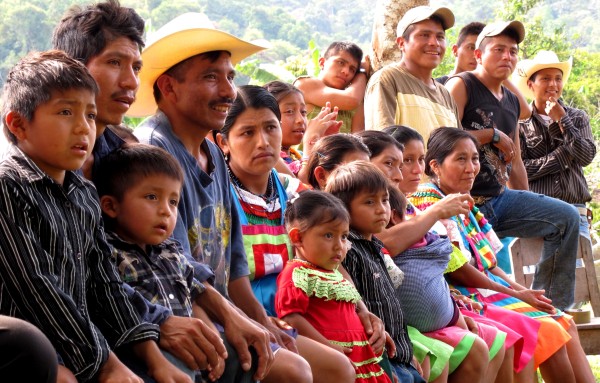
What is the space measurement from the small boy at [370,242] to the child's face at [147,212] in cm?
127

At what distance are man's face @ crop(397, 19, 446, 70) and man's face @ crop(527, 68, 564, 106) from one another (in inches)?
69.4

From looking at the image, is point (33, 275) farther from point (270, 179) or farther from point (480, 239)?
point (480, 239)

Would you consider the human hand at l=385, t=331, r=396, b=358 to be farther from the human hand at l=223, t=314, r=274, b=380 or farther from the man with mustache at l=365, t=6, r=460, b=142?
the man with mustache at l=365, t=6, r=460, b=142

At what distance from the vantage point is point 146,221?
9.44ft

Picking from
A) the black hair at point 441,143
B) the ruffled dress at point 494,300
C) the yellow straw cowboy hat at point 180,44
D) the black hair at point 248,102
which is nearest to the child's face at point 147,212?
the yellow straw cowboy hat at point 180,44

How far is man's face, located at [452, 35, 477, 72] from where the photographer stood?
7.79 m

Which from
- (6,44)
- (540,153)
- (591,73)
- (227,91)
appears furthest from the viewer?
(6,44)

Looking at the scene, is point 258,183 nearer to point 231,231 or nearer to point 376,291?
point 231,231

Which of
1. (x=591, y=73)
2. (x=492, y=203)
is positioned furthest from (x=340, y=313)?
(x=591, y=73)

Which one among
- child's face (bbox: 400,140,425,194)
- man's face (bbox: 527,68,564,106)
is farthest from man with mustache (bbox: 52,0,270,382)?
man's face (bbox: 527,68,564,106)

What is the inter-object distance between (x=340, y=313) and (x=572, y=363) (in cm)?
212

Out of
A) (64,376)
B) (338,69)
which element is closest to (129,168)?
(64,376)

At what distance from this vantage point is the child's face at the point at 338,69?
6.77 m

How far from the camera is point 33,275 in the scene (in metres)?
2.33
